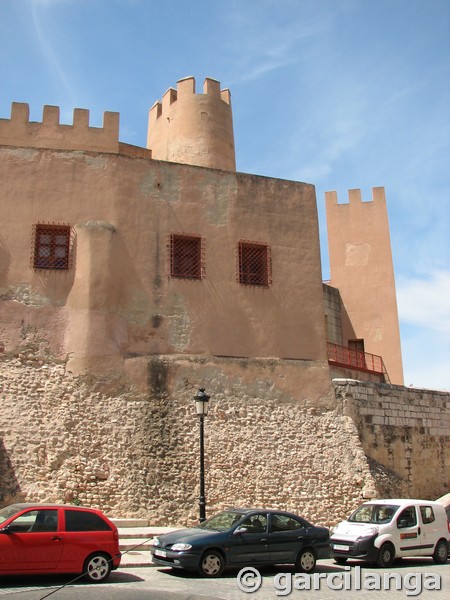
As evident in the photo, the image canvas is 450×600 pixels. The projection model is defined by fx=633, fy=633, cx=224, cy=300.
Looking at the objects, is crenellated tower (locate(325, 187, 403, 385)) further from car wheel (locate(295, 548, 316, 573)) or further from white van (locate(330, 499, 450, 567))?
car wheel (locate(295, 548, 316, 573))

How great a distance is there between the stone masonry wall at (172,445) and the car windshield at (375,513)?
2751 millimetres

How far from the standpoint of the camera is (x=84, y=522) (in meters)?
8.44

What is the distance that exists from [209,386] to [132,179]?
5.52 m

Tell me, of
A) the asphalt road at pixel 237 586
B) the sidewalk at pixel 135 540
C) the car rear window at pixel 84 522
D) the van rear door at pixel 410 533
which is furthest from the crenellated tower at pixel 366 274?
the car rear window at pixel 84 522

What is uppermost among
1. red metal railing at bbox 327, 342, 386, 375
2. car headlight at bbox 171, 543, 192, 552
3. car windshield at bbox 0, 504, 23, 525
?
red metal railing at bbox 327, 342, 386, 375

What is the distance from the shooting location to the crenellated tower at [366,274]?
21.1 metres

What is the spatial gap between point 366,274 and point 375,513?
11591mm

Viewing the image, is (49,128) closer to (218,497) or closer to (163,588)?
(218,497)

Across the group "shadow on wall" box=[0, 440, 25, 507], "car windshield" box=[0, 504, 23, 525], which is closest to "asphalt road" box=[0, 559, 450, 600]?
"car windshield" box=[0, 504, 23, 525]

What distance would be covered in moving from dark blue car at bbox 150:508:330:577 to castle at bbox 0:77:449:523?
12.6 ft

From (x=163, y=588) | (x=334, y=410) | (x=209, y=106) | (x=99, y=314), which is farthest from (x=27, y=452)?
(x=209, y=106)

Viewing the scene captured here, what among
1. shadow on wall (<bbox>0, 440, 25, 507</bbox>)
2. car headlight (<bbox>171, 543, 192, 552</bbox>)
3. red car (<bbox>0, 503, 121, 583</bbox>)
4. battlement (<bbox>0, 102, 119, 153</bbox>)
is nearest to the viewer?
red car (<bbox>0, 503, 121, 583</bbox>)

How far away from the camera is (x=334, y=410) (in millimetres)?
15922

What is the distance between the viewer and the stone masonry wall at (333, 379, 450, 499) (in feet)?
53.1
